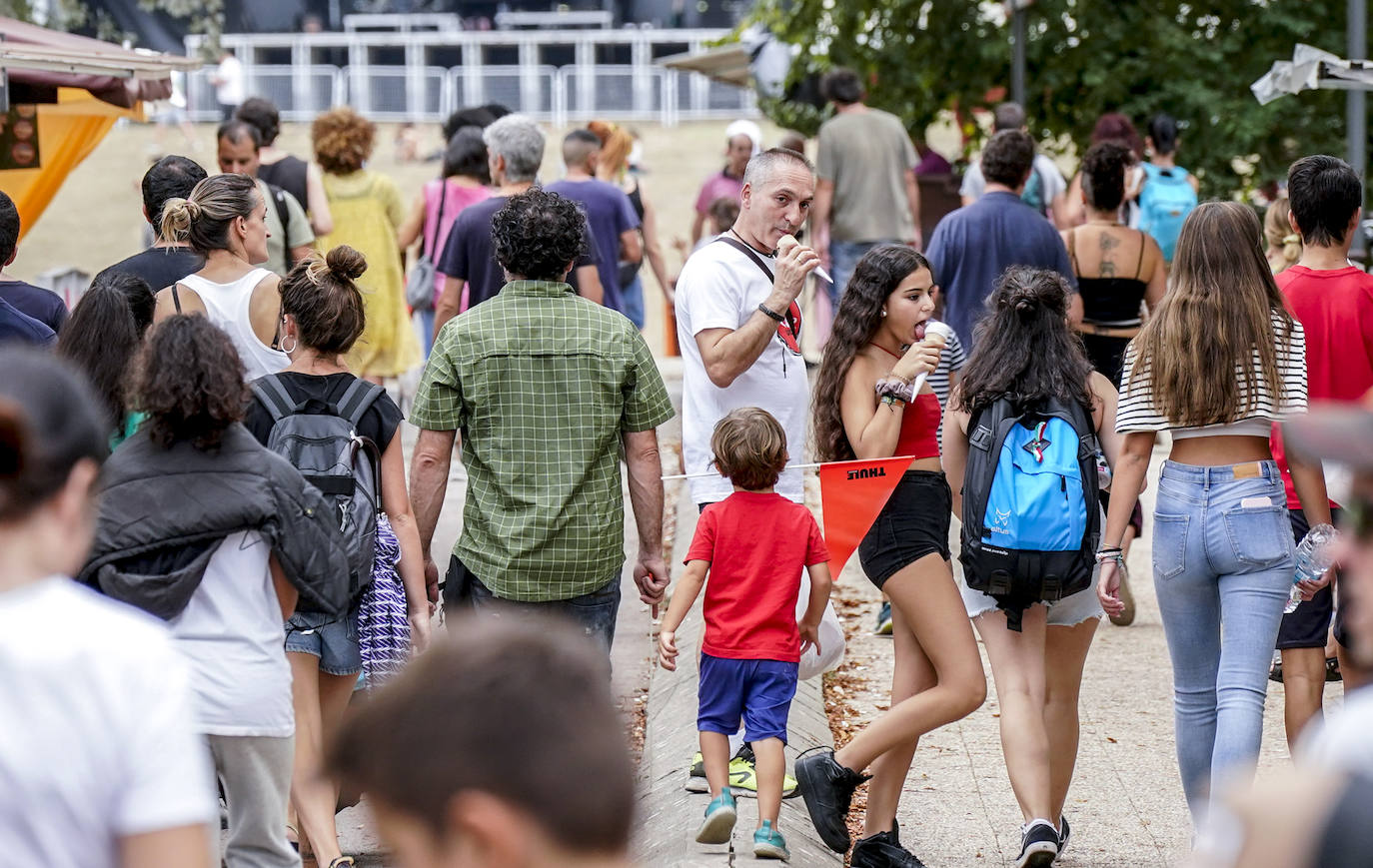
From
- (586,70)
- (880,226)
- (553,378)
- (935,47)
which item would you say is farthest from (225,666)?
(586,70)

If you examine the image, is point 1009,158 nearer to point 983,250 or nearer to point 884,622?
point 983,250

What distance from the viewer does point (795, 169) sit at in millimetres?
5188

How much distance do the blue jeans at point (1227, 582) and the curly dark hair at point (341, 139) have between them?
5.37m

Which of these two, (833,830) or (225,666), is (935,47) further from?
(225,666)

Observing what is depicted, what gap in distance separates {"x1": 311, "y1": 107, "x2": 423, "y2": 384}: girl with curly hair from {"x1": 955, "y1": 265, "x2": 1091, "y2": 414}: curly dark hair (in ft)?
15.5

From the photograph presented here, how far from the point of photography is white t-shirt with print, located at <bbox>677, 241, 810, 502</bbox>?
5.10 meters

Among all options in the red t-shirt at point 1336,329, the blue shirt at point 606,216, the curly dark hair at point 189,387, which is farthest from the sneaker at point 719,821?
the blue shirt at point 606,216

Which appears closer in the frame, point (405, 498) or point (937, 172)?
point (405, 498)

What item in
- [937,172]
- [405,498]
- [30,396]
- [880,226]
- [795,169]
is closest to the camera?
[30,396]

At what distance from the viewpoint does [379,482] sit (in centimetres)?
459

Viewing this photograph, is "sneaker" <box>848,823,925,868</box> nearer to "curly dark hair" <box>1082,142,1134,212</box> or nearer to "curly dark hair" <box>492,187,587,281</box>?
"curly dark hair" <box>492,187,587,281</box>

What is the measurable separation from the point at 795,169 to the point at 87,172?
34.3 metres

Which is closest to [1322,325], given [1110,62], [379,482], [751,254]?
[751,254]

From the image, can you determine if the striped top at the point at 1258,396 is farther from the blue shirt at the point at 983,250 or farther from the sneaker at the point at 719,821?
the blue shirt at the point at 983,250
